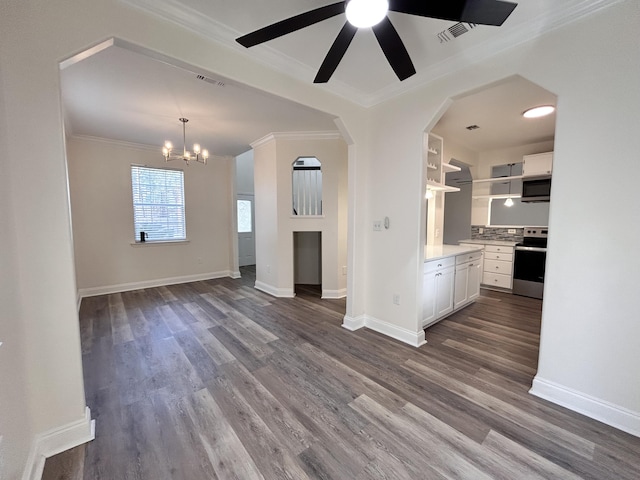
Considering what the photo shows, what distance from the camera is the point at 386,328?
Answer: 3.22 m

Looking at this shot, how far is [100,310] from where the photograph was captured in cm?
408

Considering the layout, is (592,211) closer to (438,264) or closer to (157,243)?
(438,264)

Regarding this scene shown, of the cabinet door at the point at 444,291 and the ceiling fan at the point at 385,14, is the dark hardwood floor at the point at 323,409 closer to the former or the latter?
the cabinet door at the point at 444,291

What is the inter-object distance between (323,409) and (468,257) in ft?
10.4

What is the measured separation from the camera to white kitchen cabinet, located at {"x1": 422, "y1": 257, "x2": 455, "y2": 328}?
318 centimetres

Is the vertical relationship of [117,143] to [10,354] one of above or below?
above

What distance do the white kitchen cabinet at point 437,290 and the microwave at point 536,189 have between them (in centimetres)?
264

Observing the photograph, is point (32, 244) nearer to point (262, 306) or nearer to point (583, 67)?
point (262, 306)

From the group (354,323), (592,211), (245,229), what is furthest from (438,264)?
(245,229)

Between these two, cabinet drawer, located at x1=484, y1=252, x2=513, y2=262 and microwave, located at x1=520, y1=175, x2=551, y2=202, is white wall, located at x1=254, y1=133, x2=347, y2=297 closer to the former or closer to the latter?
cabinet drawer, located at x1=484, y1=252, x2=513, y2=262

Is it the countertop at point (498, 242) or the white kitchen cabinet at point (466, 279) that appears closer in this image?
the white kitchen cabinet at point (466, 279)

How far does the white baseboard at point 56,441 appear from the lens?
4.69ft

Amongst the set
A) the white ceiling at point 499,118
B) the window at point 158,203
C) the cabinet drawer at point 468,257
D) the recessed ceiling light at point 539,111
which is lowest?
the cabinet drawer at point 468,257

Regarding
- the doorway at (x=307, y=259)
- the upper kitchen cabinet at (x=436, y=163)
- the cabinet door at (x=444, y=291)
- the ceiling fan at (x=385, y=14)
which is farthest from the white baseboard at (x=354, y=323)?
the ceiling fan at (x=385, y=14)
